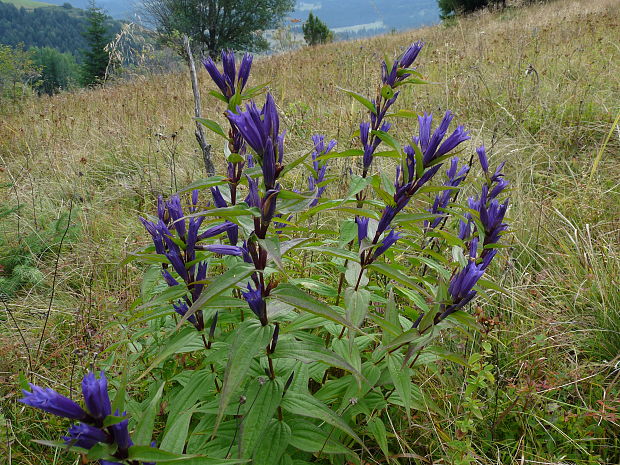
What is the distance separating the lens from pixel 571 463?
5.24ft

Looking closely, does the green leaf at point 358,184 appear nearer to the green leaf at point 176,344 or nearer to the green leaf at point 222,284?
the green leaf at point 222,284

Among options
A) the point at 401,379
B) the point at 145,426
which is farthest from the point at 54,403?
the point at 401,379

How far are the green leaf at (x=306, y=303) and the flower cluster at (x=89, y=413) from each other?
39cm

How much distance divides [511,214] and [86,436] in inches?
122

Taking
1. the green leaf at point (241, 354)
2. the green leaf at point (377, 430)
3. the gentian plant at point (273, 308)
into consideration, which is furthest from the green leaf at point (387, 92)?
the green leaf at point (377, 430)

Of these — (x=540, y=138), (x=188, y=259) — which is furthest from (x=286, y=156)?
(x=188, y=259)

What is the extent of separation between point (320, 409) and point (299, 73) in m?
7.30

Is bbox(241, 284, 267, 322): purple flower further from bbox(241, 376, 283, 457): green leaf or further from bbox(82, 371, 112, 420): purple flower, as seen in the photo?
bbox(82, 371, 112, 420): purple flower

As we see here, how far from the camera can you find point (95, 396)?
2.46ft

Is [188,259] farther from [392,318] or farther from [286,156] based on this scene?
[286,156]

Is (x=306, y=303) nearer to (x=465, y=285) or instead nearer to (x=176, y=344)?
(x=176, y=344)

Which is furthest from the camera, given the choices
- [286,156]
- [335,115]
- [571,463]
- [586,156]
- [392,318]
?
[335,115]

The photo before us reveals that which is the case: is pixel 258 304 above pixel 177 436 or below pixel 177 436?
above

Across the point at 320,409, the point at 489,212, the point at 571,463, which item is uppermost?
the point at 489,212
